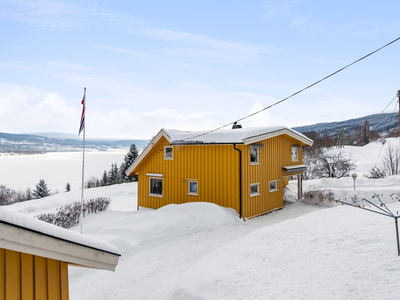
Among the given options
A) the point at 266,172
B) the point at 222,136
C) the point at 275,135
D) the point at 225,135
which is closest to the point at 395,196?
the point at 266,172

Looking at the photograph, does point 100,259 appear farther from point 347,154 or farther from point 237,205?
point 347,154

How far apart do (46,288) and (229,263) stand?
13.5ft

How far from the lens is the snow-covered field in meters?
4.75

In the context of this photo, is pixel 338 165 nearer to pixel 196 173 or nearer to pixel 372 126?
pixel 196 173

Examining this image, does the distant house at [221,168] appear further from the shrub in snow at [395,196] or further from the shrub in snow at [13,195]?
the shrub in snow at [13,195]

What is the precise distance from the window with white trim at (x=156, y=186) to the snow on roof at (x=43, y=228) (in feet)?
45.2

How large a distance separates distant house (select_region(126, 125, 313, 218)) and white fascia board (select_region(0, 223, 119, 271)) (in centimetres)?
1070

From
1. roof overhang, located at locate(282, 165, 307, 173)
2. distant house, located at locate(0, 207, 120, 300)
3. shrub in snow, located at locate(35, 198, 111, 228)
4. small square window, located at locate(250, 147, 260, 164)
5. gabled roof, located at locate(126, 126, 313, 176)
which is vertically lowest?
shrub in snow, located at locate(35, 198, 111, 228)

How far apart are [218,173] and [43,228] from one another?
12.1 metres

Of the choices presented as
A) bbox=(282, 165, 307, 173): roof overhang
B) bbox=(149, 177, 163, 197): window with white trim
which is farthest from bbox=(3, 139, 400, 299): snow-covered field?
bbox=(282, 165, 307, 173): roof overhang

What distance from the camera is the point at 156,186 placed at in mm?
17375

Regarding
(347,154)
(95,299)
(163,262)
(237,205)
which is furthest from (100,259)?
(347,154)

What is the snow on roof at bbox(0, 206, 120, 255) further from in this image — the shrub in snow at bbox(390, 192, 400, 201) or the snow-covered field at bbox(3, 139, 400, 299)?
the shrub in snow at bbox(390, 192, 400, 201)

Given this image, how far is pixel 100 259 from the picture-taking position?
338 cm
